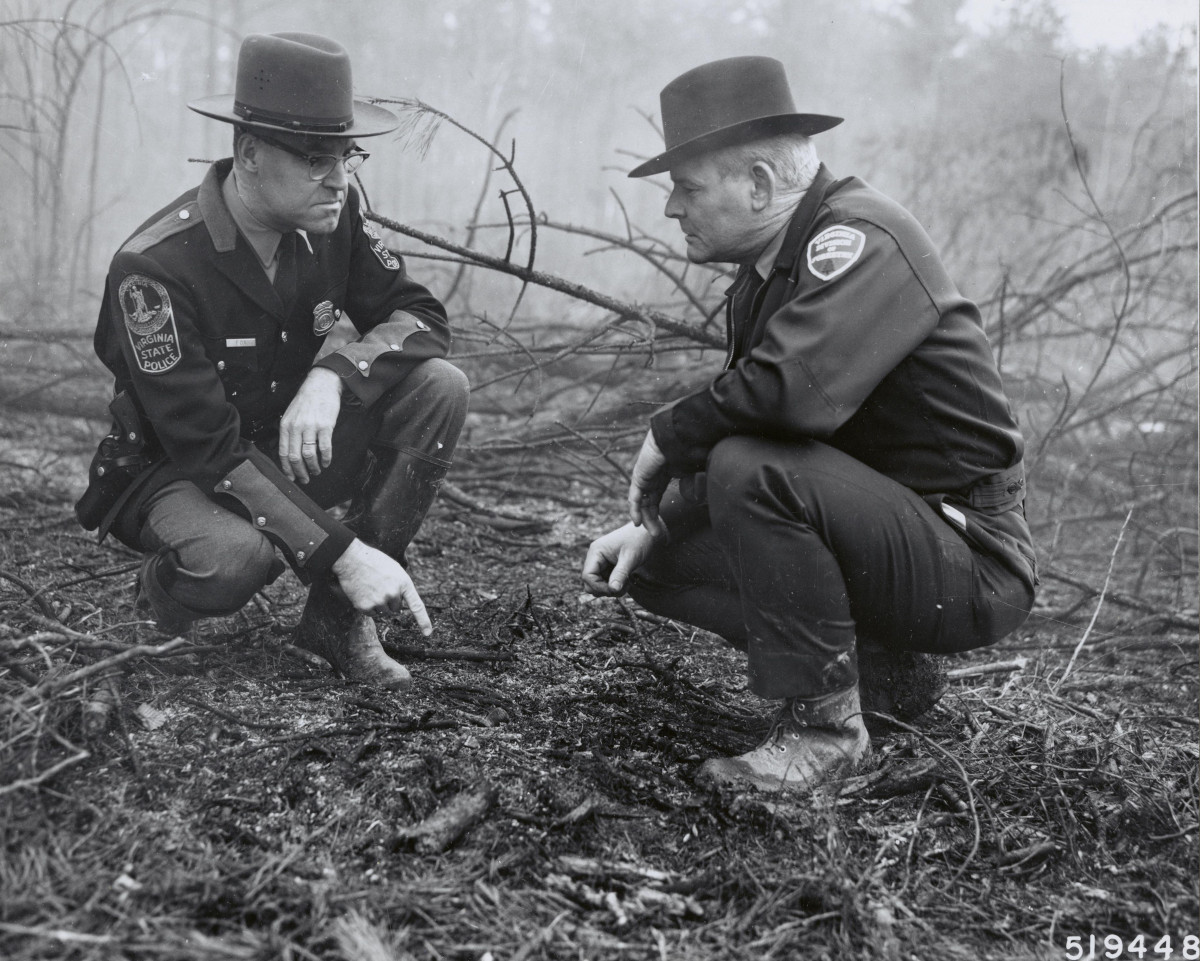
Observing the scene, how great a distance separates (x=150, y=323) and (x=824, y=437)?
4.94 ft

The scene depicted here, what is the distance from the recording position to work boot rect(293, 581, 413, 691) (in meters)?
2.33

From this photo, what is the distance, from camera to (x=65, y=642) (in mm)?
1989

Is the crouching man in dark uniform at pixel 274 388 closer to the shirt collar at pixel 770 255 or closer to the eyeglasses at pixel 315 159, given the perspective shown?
the eyeglasses at pixel 315 159

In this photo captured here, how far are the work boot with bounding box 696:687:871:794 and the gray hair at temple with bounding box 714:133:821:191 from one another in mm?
1133

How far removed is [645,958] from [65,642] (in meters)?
1.35

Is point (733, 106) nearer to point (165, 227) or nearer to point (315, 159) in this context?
point (315, 159)

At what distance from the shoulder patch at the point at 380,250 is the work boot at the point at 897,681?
5.24ft

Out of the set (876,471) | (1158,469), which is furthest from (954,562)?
(1158,469)

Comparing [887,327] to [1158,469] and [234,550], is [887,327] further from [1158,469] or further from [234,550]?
[1158,469]

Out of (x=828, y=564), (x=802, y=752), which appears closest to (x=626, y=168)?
(x=828, y=564)

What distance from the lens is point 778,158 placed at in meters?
2.13

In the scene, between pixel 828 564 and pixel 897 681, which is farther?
pixel 897 681

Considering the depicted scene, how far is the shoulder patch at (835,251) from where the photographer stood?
75.4 inches

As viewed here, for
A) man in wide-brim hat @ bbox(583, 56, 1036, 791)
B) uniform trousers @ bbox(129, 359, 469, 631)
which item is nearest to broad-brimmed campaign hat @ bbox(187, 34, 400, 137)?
uniform trousers @ bbox(129, 359, 469, 631)
